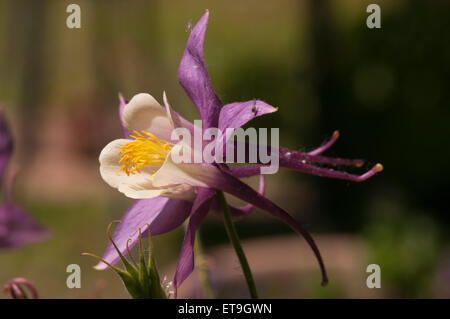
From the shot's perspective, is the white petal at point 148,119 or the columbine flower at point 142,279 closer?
the columbine flower at point 142,279

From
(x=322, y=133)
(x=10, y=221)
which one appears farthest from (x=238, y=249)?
(x=322, y=133)

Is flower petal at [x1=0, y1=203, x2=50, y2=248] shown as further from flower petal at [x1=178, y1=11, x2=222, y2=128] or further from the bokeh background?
the bokeh background

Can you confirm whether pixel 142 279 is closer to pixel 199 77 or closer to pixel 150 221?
pixel 150 221

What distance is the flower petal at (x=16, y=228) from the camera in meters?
1.01

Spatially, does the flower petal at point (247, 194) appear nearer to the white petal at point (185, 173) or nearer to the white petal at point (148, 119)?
the white petal at point (185, 173)

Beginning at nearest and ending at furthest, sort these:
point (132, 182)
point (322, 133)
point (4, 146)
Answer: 1. point (132, 182)
2. point (4, 146)
3. point (322, 133)

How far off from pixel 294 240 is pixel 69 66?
12.8ft

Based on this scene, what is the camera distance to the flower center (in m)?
0.72

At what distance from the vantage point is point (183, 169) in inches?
24.8

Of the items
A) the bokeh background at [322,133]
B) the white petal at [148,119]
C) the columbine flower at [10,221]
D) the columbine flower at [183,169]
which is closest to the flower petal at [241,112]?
the columbine flower at [183,169]

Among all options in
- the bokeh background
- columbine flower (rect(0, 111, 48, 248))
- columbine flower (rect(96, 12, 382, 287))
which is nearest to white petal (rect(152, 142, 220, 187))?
columbine flower (rect(96, 12, 382, 287))

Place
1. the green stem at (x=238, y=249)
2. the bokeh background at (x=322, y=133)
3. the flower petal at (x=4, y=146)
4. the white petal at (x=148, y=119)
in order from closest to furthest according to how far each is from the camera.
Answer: the green stem at (x=238, y=249) → the white petal at (x=148, y=119) → the flower petal at (x=4, y=146) → the bokeh background at (x=322, y=133)

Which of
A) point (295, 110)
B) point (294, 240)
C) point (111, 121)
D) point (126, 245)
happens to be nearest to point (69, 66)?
point (111, 121)

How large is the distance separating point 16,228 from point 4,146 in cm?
14
